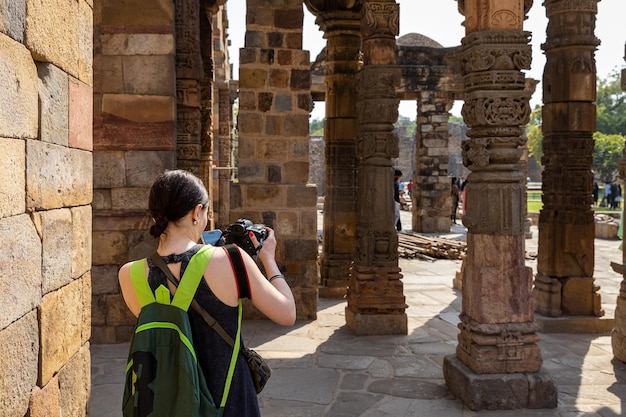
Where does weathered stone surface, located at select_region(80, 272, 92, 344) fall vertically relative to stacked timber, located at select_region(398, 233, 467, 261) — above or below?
above

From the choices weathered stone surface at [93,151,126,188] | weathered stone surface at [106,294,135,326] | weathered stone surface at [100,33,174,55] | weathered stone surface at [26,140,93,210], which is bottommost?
weathered stone surface at [106,294,135,326]

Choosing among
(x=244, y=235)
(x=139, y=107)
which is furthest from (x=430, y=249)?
(x=244, y=235)

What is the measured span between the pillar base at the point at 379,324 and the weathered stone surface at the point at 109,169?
118 inches

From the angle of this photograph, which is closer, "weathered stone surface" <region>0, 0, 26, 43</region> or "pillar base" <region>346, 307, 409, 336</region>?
"weathered stone surface" <region>0, 0, 26, 43</region>

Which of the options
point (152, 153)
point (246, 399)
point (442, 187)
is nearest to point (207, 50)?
point (152, 153)

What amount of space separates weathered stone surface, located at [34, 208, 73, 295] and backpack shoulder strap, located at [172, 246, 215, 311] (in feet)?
2.04

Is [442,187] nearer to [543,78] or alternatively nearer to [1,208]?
[543,78]

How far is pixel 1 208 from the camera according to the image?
5.89ft

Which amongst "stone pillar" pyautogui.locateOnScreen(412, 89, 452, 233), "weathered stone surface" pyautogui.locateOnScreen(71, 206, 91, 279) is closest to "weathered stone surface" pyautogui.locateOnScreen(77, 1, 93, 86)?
"weathered stone surface" pyautogui.locateOnScreen(71, 206, 91, 279)

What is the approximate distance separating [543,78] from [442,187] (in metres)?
10.6

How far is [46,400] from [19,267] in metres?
0.57

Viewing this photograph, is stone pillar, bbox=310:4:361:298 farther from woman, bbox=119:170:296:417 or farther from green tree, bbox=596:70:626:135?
green tree, bbox=596:70:626:135

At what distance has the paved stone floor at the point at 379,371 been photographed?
→ 14.2 feet

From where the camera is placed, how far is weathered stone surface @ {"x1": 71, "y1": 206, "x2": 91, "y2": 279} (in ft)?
8.16
